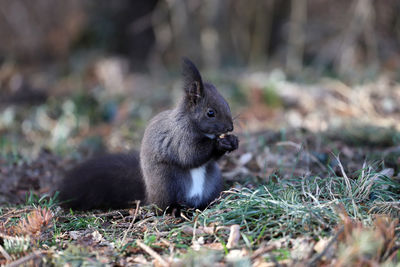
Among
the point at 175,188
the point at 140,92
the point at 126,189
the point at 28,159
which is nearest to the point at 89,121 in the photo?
the point at 140,92

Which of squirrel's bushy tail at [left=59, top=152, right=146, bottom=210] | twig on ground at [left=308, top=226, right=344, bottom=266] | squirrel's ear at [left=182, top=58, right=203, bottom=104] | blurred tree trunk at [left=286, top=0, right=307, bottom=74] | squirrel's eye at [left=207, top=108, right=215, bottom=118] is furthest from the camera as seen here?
blurred tree trunk at [left=286, top=0, right=307, bottom=74]

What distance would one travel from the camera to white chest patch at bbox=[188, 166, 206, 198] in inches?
122

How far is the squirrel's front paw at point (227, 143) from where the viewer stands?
2.96 m

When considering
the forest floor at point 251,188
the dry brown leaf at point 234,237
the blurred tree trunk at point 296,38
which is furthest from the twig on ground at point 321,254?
the blurred tree trunk at point 296,38

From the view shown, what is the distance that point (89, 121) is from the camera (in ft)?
21.7

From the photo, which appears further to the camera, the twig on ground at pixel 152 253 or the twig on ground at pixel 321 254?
the twig on ground at pixel 152 253

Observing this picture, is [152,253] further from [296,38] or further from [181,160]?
[296,38]

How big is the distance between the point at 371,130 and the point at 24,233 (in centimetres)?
367

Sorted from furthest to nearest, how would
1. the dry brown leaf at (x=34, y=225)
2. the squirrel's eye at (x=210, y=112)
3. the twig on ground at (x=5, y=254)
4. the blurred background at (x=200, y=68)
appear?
the blurred background at (x=200, y=68) < the squirrel's eye at (x=210, y=112) < the dry brown leaf at (x=34, y=225) < the twig on ground at (x=5, y=254)

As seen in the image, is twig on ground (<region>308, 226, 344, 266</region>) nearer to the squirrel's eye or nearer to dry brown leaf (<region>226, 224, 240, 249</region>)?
dry brown leaf (<region>226, 224, 240, 249</region>)

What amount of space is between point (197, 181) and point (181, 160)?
0.23 metres

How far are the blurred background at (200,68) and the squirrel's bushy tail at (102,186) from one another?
948 mm

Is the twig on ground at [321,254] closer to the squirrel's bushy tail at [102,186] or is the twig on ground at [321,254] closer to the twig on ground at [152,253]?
the twig on ground at [152,253]

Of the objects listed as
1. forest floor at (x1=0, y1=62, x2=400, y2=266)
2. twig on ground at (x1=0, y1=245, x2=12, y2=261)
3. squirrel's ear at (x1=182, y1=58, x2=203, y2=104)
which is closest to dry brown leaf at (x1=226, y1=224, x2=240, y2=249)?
forest floor at (x1=0, y1=62, x2=400, y2=266)
